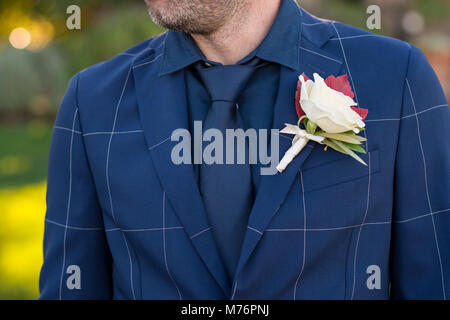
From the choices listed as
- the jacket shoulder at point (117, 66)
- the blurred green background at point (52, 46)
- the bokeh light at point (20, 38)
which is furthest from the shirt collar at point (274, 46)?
the bokeh light at point (20, 38)

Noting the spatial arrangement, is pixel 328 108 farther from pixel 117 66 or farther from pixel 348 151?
pixel 117 66

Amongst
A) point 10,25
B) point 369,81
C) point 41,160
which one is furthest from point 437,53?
point 10,25

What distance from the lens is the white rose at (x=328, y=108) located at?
5.71 ft

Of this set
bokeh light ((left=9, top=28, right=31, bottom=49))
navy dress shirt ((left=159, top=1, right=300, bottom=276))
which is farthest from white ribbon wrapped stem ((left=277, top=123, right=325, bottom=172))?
bokeh light ((left=9, top=28, right=31, bottom=49))

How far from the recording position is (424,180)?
5.97 feet

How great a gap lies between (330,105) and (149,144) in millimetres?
608

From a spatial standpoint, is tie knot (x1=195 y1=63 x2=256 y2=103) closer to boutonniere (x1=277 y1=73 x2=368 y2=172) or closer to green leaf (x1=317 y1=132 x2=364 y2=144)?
boutonniere (x1=277 y1=73 x2=368 y2=172)

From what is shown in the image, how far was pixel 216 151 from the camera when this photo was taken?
1.84 meters

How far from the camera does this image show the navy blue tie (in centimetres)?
183

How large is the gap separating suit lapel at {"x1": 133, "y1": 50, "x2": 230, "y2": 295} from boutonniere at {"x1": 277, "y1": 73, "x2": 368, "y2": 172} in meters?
0.31

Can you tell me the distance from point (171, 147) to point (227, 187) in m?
0.23

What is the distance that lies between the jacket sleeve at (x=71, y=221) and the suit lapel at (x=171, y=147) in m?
0.26

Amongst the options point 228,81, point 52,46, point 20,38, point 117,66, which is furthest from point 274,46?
point 20,38

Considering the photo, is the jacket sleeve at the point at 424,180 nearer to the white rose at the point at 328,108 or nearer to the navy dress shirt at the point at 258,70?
the white rose at the point at 328,108
